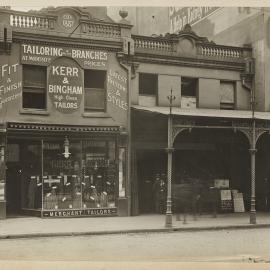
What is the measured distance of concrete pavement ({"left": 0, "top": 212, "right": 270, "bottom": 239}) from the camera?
17.0 meters

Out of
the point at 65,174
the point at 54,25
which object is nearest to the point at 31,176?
the point at 65,174

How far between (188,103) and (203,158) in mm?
2385

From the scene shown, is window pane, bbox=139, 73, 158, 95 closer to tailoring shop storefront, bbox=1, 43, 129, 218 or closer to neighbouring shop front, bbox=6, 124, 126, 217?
tailoring shop storefront, bbox=1, 43, 129, 218

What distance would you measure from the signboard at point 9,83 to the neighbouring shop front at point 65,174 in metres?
1.38

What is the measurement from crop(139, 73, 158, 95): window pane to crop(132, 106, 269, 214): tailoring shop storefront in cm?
126

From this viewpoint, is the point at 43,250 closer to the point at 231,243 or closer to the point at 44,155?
the point at 231,243

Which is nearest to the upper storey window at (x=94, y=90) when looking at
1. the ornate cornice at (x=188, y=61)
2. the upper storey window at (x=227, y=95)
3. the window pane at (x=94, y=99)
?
the window pane at (x=94, y=99)

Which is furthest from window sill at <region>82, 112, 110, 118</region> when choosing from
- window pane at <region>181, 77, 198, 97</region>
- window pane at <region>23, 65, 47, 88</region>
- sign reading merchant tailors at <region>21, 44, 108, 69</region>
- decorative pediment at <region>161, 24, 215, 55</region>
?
decorative pediment at <region>161, 24, 215, 55</region>

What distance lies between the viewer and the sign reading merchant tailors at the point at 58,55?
20703 millimetres

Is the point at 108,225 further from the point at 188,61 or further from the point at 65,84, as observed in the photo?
the point at 188,61

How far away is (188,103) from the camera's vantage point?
2402cm

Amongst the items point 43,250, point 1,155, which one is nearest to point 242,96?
point 1,155

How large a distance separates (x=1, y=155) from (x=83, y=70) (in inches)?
177

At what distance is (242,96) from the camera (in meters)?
25.1
